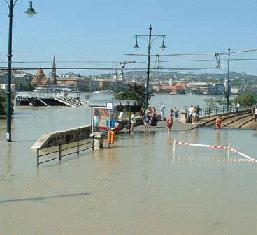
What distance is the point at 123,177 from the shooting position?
52.1ft

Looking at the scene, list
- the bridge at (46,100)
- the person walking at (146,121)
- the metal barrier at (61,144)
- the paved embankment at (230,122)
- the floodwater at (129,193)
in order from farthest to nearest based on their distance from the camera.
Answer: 1. the bridge at (46,100)
2. the paved embankment at (230,122)
3. the person walking at (146,121)
4. the metal barrier at (61,144)
5. the floodwater at (129,193)

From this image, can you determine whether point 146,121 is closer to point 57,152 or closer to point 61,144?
point 61,144

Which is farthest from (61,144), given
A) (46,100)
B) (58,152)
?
(46,100)

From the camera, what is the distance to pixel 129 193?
44.3 ft

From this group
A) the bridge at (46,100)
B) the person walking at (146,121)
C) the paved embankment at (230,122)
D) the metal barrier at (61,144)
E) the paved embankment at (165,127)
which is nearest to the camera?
the metal barrier at (61,144)

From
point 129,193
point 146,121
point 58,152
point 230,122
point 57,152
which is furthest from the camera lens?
point 230,122

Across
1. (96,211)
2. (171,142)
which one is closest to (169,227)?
(96,211)

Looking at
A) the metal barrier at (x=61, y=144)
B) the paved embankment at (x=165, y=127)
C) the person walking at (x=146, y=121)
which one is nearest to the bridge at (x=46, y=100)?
the paved embankment at (x=165, y=127)

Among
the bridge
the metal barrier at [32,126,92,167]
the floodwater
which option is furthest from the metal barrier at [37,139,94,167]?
the bridge

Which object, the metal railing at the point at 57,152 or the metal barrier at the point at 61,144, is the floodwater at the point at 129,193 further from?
the metal barrier at the point at 61,144

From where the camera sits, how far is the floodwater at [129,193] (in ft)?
34.4

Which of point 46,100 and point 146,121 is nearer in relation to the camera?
point 146,121

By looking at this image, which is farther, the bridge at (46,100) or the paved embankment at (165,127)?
the bridge at (46,100)

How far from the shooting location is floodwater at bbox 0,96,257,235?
1049cm
